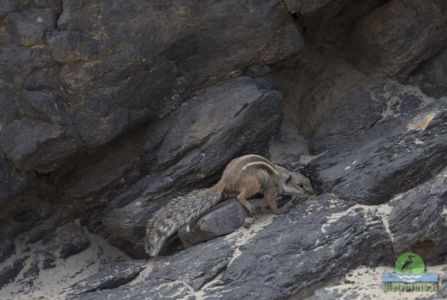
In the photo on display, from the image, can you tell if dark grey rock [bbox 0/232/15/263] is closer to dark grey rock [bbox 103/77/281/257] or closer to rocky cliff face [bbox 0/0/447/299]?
rocky cliff face [bbox 0/0/447/299]

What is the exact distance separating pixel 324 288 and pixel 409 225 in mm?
886

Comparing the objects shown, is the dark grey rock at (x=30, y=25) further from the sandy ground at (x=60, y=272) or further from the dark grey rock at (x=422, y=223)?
the dark grey rock at (x=422, y=223)

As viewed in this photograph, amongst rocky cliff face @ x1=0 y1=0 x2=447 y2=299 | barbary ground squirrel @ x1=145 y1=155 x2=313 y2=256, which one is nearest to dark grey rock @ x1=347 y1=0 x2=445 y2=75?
rocky cliff face @ x1=0 y1=0 x2=447 y2=299

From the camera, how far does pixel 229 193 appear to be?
7.55 m

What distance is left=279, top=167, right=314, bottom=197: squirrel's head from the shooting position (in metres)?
7.62

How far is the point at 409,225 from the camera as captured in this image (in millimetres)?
6879

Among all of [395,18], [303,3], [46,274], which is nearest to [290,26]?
[303,3]

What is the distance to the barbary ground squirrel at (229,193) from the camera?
7434 millimetres

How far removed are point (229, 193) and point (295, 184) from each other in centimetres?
61

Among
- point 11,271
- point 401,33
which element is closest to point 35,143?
point 11,271

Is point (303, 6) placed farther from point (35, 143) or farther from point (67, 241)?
point (67, 241)

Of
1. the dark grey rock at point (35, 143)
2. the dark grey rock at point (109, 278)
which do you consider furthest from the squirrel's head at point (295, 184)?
the dark grey rock at point (35, 143)

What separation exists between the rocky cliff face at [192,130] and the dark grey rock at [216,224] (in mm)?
139

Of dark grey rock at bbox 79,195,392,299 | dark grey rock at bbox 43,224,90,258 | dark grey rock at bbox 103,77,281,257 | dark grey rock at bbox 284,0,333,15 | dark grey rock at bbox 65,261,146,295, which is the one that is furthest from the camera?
dark grey rock at bbox 43,224,90,258
